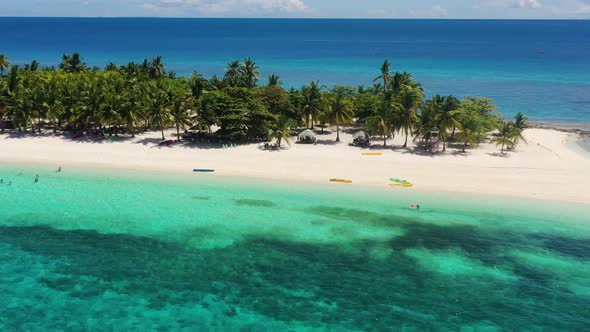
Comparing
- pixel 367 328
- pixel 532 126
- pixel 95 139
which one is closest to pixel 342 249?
pixel 367 328

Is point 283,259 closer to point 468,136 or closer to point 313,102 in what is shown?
point 313,102

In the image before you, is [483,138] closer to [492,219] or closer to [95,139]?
[492,219]

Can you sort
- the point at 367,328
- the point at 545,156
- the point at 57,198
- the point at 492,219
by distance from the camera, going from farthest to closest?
1. the point at 545,156
2. the point at 57,198
3. the point at 492,219
4. the point at 367,328

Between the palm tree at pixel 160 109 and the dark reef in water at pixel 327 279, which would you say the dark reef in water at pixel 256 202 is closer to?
the dark reef in water at pixel 327 279

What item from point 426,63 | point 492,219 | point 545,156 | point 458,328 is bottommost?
point 458,328

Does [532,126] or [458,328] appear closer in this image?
[458,328]

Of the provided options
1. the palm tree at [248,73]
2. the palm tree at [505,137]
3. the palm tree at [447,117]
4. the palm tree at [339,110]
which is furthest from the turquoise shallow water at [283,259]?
the palm tree at [248,73]

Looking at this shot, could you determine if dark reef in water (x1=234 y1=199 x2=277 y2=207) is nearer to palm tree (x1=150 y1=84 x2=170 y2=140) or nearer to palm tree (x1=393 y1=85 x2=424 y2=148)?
palm tree (x1=150 y1=84 x2=170 y2=140)
